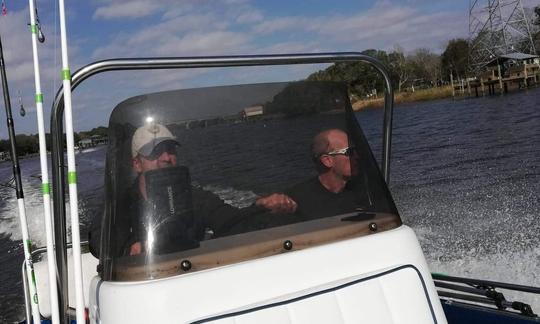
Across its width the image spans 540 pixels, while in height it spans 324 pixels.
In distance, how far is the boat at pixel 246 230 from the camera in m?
1.95

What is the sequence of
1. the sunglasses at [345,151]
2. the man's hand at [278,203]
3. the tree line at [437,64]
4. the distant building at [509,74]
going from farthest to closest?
the tree line at [437,64] → the distant building at [509,74] → the sunglasses at [345,151] → the man's hand at [278,203]

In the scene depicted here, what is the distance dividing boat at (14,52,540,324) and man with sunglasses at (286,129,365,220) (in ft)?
0.08

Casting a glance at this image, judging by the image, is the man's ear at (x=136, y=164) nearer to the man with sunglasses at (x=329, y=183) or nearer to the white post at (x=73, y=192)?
the white post at (x=73, y=192)

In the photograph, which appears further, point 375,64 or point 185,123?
point 375,64

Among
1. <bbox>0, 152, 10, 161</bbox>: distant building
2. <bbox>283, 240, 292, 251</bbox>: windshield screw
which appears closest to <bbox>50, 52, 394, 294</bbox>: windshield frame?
<bbox>283, 240, 292, 251</bbox>: windshield screw

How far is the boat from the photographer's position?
1.95 meters

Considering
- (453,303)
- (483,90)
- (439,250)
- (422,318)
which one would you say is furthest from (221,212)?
(483,90)

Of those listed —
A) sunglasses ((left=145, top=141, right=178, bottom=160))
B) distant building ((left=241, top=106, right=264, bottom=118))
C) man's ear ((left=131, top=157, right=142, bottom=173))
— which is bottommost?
man's ear ((left=131, top=157, right=142, bottom=173))

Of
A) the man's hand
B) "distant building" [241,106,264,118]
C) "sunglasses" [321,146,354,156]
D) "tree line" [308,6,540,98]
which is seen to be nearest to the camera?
the man's hand

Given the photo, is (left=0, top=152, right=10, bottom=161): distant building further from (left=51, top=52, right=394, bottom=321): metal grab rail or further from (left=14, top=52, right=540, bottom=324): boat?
(left=14, top=52, right=540, bottom=324): boat

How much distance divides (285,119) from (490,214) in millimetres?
7581

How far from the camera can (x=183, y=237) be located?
2.07 meters

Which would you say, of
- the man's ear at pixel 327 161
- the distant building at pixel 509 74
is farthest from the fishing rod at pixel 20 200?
the distant building at pixel 509 74

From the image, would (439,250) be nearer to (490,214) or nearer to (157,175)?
(490,214)
